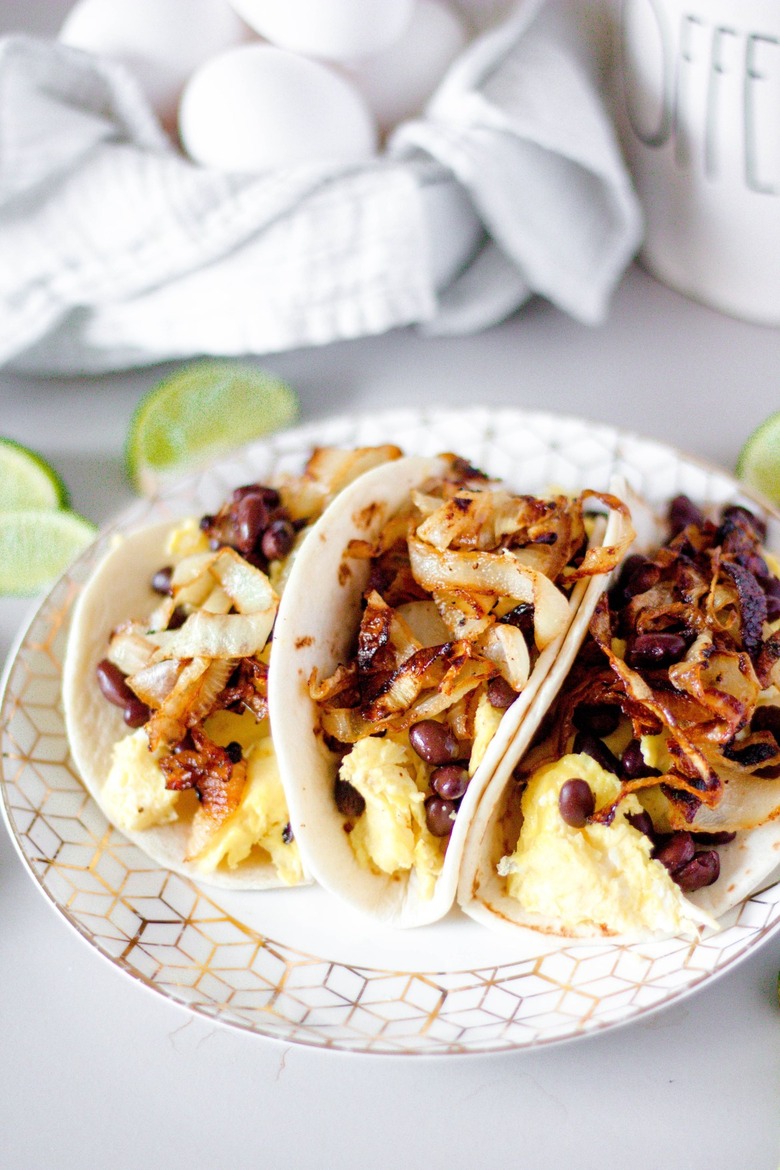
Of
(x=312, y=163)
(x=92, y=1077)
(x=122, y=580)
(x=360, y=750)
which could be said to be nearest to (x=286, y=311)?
(x=312, y=163)

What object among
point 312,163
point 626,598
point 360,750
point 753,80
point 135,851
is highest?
point 753,80

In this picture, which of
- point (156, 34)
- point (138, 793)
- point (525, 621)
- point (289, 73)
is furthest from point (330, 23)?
point (138, 793)

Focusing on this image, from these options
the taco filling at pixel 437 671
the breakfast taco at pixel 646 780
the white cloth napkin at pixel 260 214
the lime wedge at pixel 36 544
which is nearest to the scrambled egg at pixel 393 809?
the taco filling at pixel 437 671

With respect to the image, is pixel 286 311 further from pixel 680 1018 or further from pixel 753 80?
pixel 680 1018

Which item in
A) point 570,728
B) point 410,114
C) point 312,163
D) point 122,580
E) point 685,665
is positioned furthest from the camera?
point 410,114

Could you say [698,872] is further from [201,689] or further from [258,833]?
[201,689]

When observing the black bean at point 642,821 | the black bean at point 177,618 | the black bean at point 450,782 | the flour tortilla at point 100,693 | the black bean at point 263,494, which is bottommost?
the flour tortilla at point 100,693

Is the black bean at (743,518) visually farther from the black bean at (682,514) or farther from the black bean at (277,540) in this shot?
the black bean at (277,540)

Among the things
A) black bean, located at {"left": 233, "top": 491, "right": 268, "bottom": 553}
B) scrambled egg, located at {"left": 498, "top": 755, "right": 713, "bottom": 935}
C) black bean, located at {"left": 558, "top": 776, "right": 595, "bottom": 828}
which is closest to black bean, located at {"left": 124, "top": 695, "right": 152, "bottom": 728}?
black bean, located at {"left": 233, "top": 491, "right": 268, "bottom": 553}
